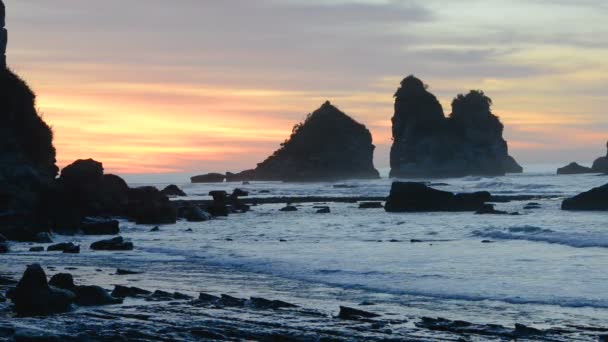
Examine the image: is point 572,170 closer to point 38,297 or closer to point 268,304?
point 268,304

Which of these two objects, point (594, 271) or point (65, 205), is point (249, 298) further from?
point (65, 205)

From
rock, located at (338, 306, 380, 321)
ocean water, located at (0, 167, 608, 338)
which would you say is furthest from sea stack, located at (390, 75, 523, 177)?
rock, located at (338, 306, 380, 321)

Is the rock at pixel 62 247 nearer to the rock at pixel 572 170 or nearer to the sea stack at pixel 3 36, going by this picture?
the sea stack at pixel 3 36

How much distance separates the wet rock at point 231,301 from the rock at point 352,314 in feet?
7.64

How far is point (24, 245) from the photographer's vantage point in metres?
33.3

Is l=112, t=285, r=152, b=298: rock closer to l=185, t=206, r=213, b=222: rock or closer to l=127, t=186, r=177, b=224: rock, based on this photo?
l=127, t=186, r=177, b=224: rock

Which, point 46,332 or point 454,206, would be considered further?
point 454,206

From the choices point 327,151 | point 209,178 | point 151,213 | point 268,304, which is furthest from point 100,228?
point 209,178

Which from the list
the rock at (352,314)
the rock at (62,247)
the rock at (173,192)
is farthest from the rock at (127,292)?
the rock at (173,192)

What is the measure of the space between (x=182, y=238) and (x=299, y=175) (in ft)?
455

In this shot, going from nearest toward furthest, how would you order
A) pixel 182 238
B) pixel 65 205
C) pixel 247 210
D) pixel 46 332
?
pixel 46 332, pixel 182 238, pixel 65 205, pixel 247 210

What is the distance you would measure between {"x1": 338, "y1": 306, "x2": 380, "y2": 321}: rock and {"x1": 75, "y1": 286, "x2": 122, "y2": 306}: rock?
4.69 m

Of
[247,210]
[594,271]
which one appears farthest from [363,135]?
[594,271]

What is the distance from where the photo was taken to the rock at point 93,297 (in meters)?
17.6
